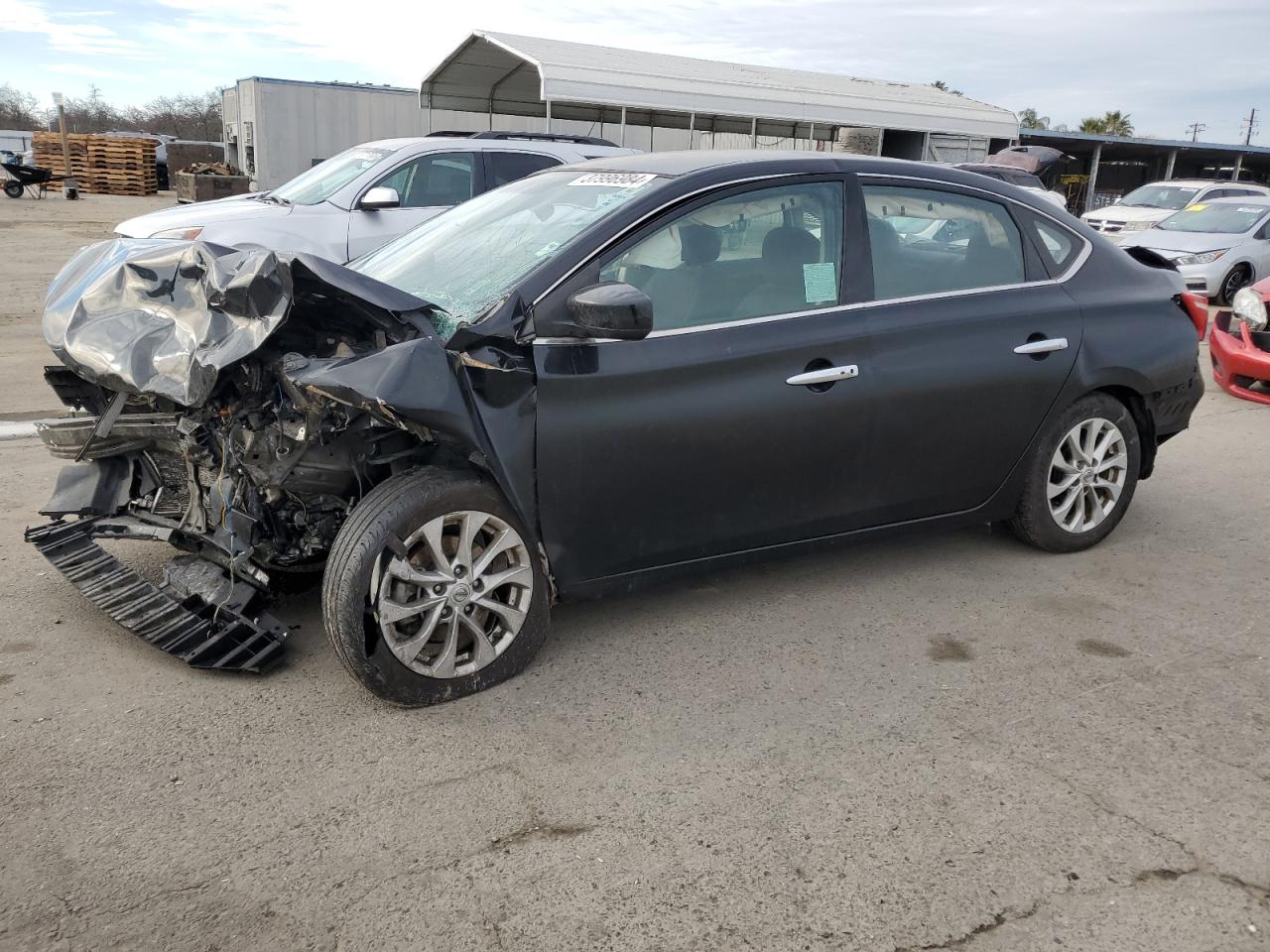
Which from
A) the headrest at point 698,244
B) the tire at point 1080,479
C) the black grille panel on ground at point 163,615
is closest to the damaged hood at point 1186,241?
the tire at point 1080,479

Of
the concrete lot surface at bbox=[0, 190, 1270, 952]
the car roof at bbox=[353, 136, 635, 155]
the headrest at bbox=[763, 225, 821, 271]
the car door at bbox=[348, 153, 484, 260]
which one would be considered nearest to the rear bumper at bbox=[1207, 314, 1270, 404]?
the concrete lot surface at bbox=[0, 190, 1270, 952]

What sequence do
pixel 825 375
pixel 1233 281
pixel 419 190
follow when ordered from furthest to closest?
1. pixel 1233 281
2. pixel 419 190
3. pixel 825 375

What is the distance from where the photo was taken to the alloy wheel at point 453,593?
3.31 m

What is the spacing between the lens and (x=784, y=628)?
4.09 m

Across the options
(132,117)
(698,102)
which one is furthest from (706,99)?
(132,117)

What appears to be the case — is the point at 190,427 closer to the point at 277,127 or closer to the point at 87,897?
the point at 87,897

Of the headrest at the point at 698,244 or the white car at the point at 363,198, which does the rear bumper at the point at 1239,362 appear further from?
the headrest at the point at 698,244

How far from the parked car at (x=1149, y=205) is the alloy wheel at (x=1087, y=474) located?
1366 centimetres

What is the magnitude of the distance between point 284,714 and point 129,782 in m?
0.51

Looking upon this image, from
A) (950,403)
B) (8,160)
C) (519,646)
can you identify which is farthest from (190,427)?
(8,160)

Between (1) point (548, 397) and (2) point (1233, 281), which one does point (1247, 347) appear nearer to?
(2) point (1233, 281)

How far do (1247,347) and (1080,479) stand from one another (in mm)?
4782

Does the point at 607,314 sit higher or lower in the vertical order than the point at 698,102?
lower

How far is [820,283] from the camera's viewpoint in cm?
398
